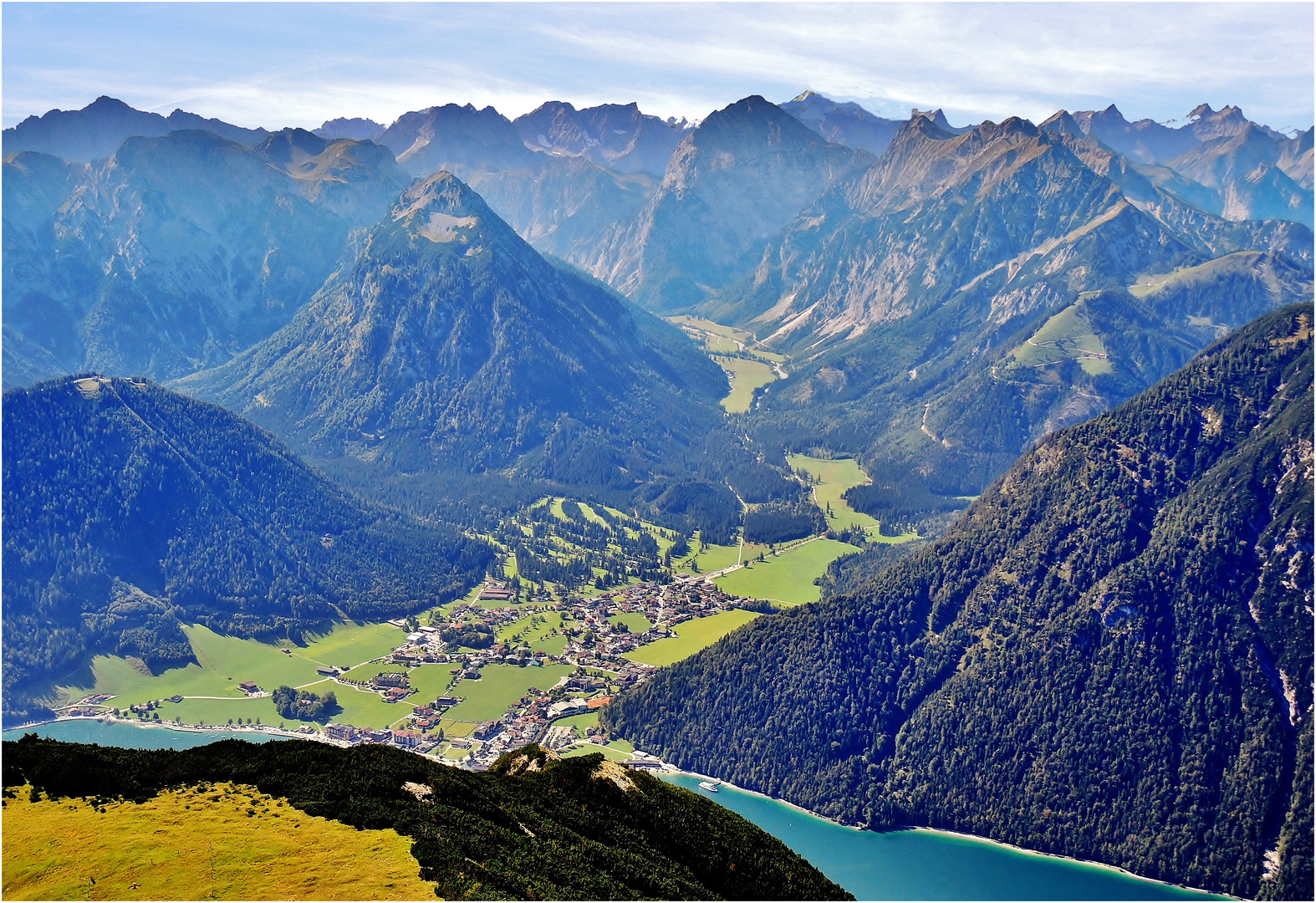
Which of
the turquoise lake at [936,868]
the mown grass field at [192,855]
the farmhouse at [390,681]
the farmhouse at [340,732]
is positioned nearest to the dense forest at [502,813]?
the mown grass field at [192,855]

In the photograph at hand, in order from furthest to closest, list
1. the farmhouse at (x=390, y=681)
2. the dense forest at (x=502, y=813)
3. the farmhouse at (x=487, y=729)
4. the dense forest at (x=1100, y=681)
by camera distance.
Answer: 1. the farmhouse at (x=390, y=681)
2. the farmhouse at (x=487, y=729)
3. the dense forest at (x=1100, y=681)
4. the dense forest at (x=502, y=813)

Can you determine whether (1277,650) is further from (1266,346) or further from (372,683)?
(372,683)

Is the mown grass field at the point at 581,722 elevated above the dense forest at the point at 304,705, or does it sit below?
above

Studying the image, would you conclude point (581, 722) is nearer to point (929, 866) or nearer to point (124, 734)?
point (929, 866)

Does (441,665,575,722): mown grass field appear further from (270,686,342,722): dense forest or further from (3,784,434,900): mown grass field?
(3,784,434,900): mown grass field

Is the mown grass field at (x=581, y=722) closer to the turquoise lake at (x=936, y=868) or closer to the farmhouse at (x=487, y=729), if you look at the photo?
the farmhouse at (x=487, y=729)

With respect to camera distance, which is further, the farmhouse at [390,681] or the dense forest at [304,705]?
the farmhouse at [390,681]

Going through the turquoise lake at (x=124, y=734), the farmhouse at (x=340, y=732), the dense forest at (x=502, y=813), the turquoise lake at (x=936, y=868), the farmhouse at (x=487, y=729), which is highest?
the dense forest at (x=502, y=813)

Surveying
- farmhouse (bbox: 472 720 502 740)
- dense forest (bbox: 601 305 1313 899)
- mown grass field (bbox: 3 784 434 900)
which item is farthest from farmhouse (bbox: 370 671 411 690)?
mown grass field (bbox: 3 784 434 900)
